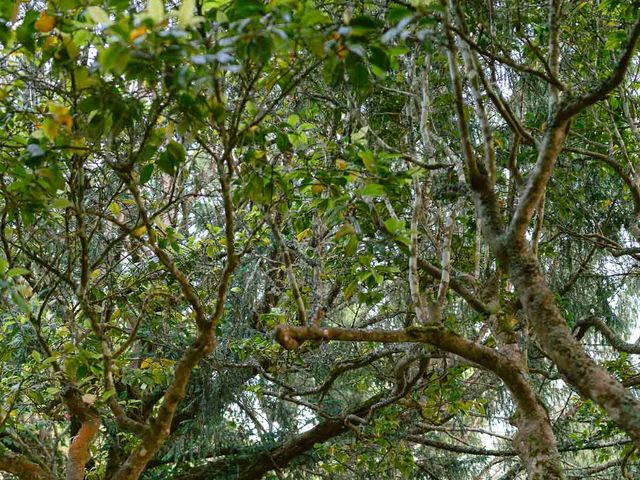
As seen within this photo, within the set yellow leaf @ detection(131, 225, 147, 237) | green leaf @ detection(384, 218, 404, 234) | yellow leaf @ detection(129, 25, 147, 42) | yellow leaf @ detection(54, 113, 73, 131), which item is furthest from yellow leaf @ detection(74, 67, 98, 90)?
green leaf @ detection(384, 218, 404, 234)

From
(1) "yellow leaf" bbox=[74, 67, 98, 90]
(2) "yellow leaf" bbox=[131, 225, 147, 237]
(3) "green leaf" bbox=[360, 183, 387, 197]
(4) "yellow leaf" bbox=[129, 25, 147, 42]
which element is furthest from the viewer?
(2) "yellow leaf" bbox=[131, 225, 147, 237]

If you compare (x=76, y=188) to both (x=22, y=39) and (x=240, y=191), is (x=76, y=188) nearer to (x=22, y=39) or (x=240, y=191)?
(x=240, y=191)

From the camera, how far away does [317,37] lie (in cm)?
148

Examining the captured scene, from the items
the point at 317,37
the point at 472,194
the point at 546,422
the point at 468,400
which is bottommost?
the point at 546,422

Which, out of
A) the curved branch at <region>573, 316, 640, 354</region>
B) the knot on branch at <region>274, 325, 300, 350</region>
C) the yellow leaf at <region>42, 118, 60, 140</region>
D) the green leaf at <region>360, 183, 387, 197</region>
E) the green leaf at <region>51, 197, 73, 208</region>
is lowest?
the knot on branch at <region>274, 325, 300, 350</region>

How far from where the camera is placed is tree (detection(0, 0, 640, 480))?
1802mm

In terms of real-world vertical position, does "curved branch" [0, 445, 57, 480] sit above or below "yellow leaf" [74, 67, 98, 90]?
below

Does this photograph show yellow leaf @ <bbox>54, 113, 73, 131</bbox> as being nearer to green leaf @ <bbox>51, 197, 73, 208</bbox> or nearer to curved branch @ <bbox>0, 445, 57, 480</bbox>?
green leaf @ <bbox>51, 197, 73, 208</bbox>

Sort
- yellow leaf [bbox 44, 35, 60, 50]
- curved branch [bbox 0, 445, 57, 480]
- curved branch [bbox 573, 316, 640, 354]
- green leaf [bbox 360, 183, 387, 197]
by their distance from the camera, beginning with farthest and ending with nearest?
curved branch [bbox 573, 316, 640, 354] < curved branch [bbox 0, 445, 57, 480] < yellow leaf [bbox 44, 35, 60, 50] < green leaf [bbox 360, 183, 387, 197]

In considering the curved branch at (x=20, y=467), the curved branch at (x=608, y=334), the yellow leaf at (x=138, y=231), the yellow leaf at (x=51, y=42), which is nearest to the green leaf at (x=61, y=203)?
the yellow leaf at (x=138, y=231)

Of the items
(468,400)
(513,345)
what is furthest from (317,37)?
(468,400)

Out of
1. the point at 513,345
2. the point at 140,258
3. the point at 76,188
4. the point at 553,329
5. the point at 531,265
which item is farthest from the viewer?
the point at 140,258

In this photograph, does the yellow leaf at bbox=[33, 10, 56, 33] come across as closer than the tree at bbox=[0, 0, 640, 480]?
Yes

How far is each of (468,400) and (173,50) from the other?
3.48m
